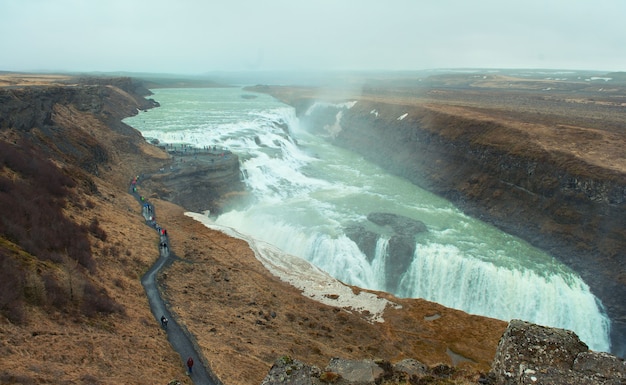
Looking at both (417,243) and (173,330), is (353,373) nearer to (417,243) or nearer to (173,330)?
(173,330)

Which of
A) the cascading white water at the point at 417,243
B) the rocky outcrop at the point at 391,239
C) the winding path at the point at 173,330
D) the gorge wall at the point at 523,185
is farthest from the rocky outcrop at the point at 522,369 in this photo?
the gorge wall at the point at 523,185

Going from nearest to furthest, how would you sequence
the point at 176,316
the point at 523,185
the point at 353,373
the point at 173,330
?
the point at 353,373 < the point at 173,330 < the point at 176,316 < the point at 523,185

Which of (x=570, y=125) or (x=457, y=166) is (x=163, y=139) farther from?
(x=570, y=125)

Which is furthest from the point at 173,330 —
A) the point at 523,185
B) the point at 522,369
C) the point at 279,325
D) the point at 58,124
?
the point at 523,185

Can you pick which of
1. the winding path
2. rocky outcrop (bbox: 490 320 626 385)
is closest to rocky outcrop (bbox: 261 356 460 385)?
rocky outcrop (bbox: 490 320 626 385)

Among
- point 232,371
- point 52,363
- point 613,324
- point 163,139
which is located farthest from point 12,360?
point 163,139

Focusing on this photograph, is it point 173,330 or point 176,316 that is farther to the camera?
point 176,316

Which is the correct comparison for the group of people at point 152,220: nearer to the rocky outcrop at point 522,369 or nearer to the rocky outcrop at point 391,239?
the rocky outcrop at point 522,369
